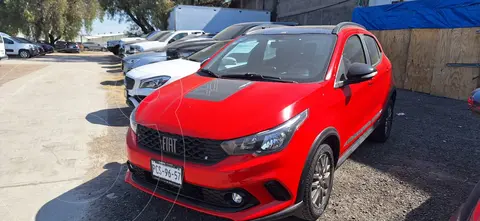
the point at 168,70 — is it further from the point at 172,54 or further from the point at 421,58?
the point at 421,58

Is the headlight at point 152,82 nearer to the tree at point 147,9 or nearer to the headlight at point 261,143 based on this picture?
the headlight at point 261,143

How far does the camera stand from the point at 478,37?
7520mm

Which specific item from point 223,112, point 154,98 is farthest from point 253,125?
point 154,98

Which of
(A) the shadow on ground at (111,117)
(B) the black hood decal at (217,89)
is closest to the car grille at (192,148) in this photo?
(B) the black hood decal at (217,89)

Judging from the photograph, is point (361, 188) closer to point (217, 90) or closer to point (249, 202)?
point (249, 202)

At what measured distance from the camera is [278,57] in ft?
11.2

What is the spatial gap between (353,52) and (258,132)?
1.94 metres

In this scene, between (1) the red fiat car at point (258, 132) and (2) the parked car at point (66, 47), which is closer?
(1) the red fiat car at point (258, 132)

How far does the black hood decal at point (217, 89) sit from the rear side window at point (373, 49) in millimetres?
1988

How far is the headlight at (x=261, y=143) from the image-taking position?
2.27m

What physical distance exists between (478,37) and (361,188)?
6.41 metres

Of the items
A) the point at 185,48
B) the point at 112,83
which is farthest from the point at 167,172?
the point at 112,83

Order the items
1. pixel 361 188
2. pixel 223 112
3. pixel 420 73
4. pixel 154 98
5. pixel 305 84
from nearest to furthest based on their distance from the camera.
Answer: pixel 223 112 → pixel 305 84 → pixel 154 98 → pixel 361 188 → pixel 420 73

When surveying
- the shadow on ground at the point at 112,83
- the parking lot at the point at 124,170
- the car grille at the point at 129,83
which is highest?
the car grille at the point at 129,83
